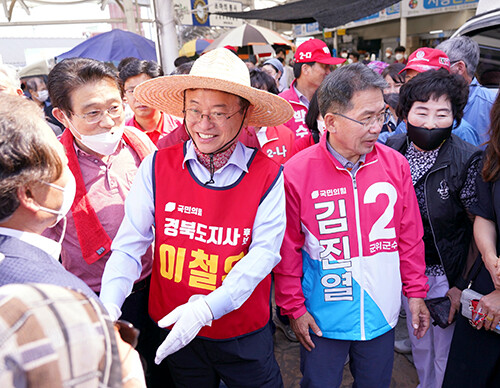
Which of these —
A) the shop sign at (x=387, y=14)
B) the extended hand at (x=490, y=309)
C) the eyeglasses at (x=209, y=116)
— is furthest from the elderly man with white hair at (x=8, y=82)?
the shop sign at (x=387, y=14)

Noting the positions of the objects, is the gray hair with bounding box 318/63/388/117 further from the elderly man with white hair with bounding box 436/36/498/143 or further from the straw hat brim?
the elderly man with white hair with bounding box 436/36/498/143

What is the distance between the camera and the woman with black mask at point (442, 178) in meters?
1.98

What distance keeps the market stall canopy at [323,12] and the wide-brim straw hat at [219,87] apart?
4485mm

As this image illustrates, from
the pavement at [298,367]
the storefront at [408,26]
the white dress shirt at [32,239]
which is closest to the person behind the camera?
the white dress shirt at [32,239]

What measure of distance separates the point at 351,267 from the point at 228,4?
1130 cm

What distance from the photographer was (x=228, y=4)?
11227 mm

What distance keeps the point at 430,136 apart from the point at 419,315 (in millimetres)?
941

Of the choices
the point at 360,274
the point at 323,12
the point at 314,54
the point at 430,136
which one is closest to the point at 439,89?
the point at 430,136

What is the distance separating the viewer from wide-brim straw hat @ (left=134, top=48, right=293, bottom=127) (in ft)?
5.03

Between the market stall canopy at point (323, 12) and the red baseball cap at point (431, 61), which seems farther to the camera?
the market stall canopy at point (323, 12)

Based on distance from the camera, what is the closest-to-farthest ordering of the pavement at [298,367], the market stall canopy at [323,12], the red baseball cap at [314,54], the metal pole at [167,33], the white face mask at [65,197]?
the white face mask at [65,197] → the pavement at [298,367] → the red baseball cap at [314,54] → the market stall canopy at [323,12] → the metal pole at [167,33]

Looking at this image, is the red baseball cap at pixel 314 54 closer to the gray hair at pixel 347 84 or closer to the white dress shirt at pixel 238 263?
the gray hair at pixel 347 84

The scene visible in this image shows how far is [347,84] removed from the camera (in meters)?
1.76

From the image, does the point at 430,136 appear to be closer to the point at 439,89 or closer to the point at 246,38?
the point at 439,89
